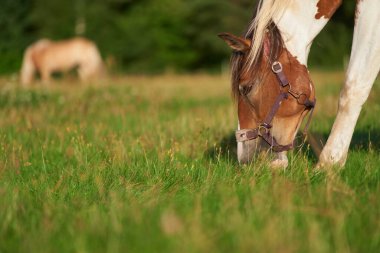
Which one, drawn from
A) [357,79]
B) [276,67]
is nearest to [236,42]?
[276,67]

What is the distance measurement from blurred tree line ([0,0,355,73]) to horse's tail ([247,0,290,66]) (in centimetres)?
1897

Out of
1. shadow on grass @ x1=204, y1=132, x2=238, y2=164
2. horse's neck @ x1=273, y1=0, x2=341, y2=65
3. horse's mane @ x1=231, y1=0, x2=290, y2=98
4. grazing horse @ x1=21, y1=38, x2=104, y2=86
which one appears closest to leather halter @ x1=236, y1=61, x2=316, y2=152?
horse's mane @ x1=231, y1=0, x2=290, y2=98

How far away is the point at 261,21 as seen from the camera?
3.74m

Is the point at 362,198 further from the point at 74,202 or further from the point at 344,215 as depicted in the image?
the point at 74,202

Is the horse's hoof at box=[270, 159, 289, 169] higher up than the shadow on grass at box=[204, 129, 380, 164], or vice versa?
the horse's hoof at box=[270, 159, 289, 169]

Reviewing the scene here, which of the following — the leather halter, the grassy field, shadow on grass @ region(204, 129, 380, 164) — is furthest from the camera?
shadow on grass @ region(204, 129, 380, 164)

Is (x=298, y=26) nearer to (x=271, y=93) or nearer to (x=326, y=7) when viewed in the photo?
(x=326, y=7)

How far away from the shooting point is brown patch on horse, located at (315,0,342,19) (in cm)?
385

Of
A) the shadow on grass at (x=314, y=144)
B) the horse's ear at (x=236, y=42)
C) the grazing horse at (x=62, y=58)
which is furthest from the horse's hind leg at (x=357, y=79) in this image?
the grazing horse at (x=62, y=58)

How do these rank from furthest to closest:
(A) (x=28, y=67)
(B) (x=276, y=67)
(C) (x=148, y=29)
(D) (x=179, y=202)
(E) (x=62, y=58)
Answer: (C) (x=148, y=29)
(E) (x=62, y=58)
(A) (x=28, y=67)
(B) (x=276, y=67)
(D) (x=179, y=202)

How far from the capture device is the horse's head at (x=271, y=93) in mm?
3668

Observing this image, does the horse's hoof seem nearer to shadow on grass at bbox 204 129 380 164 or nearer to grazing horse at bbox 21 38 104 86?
shadow on grass at bbox 204 129 380 164

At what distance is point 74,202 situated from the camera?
306 cm

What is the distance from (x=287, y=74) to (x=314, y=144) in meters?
0.87
